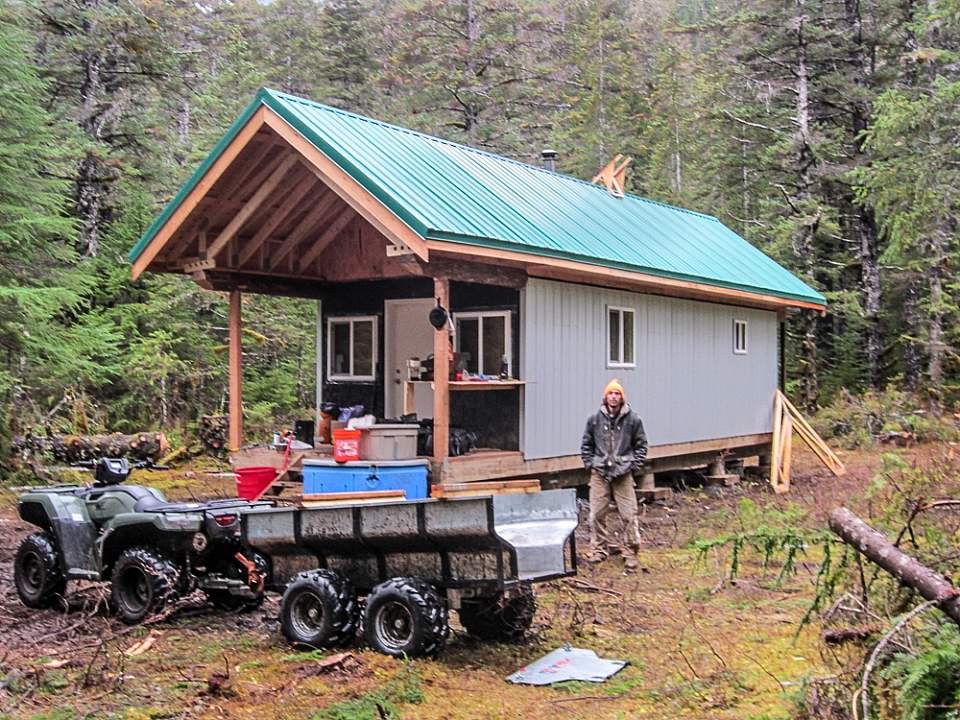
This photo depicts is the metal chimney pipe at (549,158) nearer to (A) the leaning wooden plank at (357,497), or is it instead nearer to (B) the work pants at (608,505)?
(B) the work pants at (608,505)

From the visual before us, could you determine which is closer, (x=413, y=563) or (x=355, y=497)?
(x=413, y=563)

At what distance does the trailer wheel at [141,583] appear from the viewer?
7.30 m

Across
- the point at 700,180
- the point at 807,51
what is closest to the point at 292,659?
the point at 807,51

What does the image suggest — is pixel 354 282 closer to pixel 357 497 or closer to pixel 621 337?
pixel 621 337

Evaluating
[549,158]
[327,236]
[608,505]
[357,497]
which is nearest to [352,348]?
[327,236]

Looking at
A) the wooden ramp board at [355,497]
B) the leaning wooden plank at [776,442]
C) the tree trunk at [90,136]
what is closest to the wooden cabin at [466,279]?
the leaning wooden plank at [776,442]

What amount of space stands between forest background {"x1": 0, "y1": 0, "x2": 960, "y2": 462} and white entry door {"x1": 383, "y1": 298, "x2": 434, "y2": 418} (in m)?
5.18

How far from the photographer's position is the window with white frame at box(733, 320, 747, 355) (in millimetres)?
17266

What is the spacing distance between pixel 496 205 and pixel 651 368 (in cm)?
396

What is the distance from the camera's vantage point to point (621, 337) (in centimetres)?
1403

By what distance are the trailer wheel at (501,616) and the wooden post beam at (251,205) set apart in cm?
661

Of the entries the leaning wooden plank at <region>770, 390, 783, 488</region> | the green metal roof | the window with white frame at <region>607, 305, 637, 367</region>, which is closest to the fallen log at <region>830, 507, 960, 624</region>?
the green metal roof

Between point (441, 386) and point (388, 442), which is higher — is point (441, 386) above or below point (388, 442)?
above

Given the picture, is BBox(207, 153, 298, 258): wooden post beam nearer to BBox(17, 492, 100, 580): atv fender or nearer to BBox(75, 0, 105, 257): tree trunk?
BBox(17, 492, 100, 580): atv fender
